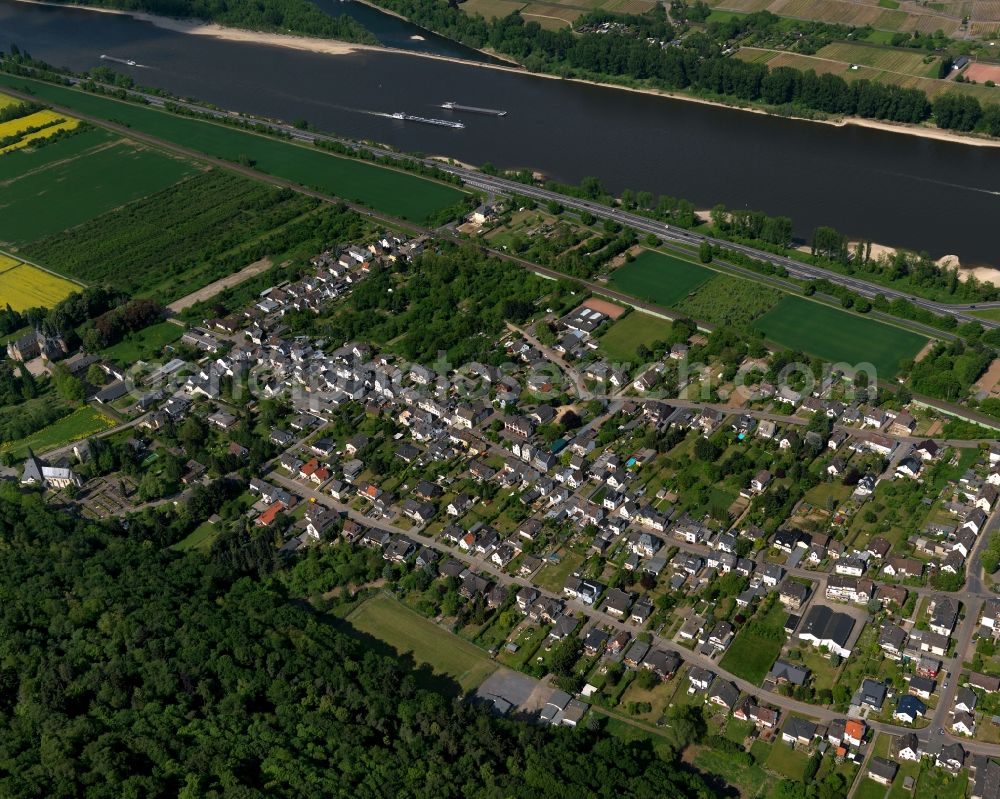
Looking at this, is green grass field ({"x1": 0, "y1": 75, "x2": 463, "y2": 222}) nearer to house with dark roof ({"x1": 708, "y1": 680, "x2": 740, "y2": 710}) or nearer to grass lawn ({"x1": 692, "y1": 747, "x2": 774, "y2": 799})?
house with dark roof ({"x1": 708, "y1": 680, "x2": 740, "y2": 710})

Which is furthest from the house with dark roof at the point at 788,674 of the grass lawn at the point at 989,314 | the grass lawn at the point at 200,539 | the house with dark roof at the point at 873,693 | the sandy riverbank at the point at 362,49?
the sandy riverbank at the point at 362,49

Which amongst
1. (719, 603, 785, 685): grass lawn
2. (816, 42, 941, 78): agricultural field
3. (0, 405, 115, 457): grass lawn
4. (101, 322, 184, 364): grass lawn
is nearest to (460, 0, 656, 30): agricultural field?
(816, 42, 941, 78): agricultural field

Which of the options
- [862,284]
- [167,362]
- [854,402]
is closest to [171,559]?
[167,362]

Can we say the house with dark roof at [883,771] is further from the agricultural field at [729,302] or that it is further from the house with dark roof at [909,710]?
the agricultural field at [729,302]

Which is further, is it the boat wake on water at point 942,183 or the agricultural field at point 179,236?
the boat wake on water at point 942,183

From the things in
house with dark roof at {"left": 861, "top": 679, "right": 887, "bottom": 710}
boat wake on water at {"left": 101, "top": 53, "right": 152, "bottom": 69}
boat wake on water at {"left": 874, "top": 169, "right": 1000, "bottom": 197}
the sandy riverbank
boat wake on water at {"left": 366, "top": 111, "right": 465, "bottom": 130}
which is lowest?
house with dark roof at {"left": 861, "top": 679, "right": 887, "bottom": 710}
